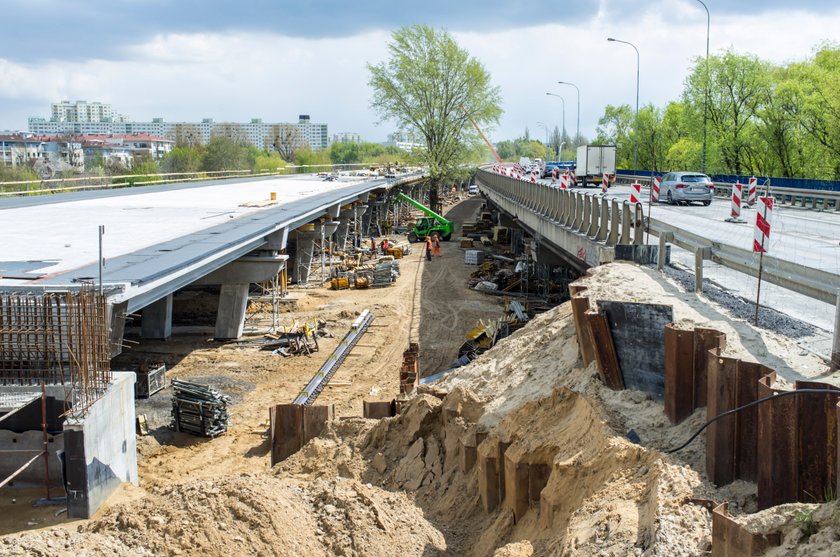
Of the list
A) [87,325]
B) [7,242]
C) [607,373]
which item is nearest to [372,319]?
[7,242]

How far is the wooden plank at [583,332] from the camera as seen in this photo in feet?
30.9

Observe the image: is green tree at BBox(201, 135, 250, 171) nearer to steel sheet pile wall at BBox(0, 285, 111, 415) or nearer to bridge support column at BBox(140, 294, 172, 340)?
bridge support column at BBox(140, 294, 172, 340)

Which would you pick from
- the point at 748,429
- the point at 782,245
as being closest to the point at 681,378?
the point at 748,429

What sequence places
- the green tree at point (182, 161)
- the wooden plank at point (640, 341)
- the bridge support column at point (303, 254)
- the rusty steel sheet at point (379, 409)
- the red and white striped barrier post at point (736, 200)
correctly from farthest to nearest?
1. the green tree at point (182, 161)
2. the bridge support column at point (303, 254)
3. the red and white striped barrier post at point (736, 200)
4. the rusty steel sheet at point (379, 409)
5. the wooden plank at point (640, 341)

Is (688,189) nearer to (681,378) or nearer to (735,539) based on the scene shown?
(681,378)

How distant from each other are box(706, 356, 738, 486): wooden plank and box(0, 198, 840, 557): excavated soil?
14cm

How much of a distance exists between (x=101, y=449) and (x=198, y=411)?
4.79 metres

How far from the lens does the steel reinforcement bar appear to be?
1864 centimetres

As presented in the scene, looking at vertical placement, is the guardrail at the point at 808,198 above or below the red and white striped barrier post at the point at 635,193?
below

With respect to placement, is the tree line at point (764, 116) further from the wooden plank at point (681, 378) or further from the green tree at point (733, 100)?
the wooden plank at point (681, 378)

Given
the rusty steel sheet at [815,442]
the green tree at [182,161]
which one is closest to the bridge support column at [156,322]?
the rusty steel sheet at [815,442]

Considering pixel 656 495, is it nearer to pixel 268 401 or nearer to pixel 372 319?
pixel 268 401

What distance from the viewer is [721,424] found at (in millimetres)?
6477

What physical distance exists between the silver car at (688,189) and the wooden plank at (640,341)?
2947cm
